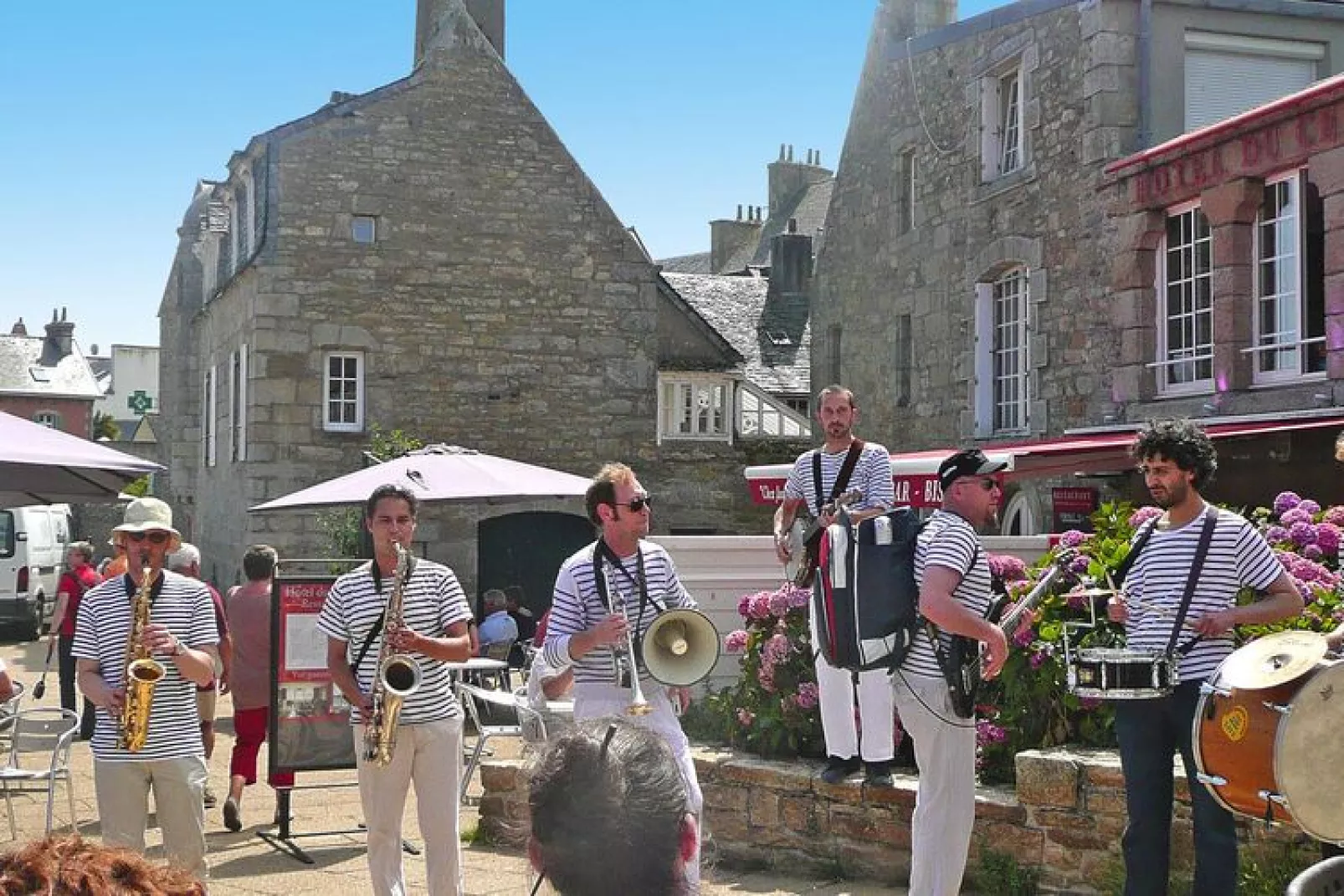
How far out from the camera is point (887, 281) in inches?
742

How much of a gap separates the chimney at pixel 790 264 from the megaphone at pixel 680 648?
23926mm

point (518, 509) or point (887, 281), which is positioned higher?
point (887, 281)

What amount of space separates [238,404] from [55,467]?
12862 mm

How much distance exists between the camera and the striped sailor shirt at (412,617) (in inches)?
227

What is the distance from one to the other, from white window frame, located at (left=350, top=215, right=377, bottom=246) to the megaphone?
15670mm

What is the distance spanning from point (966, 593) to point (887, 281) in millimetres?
13845

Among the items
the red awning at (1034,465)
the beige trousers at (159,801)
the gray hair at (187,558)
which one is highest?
the red awning at (1034,465)

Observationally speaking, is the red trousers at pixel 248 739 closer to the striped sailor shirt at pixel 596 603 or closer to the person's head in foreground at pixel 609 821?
the striped sailor shirt at pixel 596 603

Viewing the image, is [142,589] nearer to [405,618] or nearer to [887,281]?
[405,618]

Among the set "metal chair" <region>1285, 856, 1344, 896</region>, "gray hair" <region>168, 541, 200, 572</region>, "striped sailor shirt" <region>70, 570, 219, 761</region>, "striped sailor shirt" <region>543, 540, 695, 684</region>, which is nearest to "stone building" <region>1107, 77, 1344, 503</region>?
"striped sailor shirt" <region>543, 540, 695, 684</region>

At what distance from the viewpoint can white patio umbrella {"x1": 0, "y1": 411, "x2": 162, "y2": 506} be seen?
8.03 meters

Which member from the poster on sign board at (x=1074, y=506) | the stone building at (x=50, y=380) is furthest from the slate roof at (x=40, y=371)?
the poster on sign board at (x=1074, y=506)

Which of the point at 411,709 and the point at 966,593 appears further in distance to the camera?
the point at 411,709

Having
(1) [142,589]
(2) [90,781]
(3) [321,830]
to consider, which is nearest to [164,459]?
(2) [90,781]
